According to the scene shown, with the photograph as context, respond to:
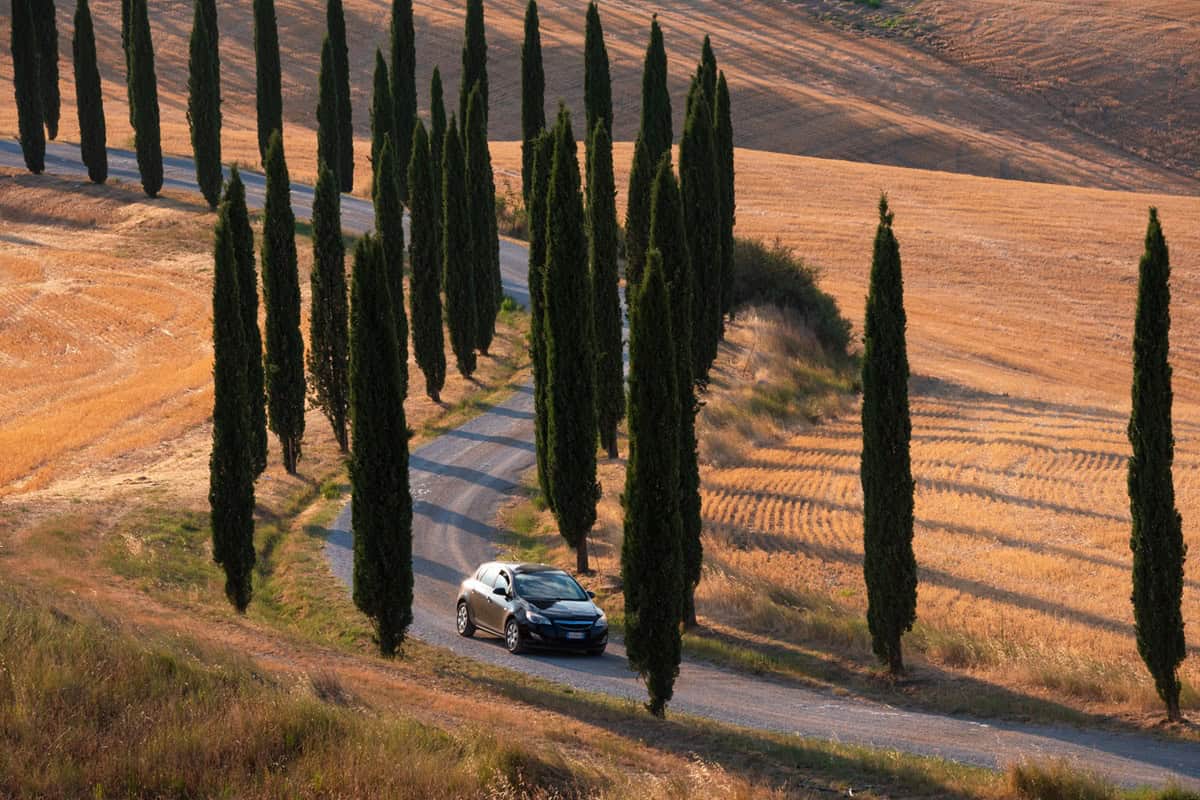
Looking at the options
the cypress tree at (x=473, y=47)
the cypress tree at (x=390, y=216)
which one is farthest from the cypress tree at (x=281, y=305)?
the cypress tree at (x=473, y=47)

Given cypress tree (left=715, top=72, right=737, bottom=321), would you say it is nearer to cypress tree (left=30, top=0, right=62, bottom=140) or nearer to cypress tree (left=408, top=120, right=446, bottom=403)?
cypress tree (left=408, top=120, right=446, bottom=403)

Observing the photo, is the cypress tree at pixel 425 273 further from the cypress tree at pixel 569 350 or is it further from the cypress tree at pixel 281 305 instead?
the cypress tree at pixel 569 350

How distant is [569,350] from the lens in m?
29.7

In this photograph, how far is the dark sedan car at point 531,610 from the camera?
2525 cm

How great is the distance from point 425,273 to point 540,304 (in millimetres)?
11338

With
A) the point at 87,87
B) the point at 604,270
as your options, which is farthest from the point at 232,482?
the point at 87,87

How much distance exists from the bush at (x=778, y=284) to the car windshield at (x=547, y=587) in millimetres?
32106

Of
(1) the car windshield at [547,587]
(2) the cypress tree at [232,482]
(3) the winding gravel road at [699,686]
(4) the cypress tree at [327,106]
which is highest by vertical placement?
(4) the cypress tree at [327,106]

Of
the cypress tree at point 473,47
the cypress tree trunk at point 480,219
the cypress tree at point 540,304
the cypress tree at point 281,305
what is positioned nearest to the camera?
the cypress tree at point 540,304

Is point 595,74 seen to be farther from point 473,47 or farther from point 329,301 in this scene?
point 329,301

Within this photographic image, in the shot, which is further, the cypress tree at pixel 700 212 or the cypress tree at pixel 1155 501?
the cypress tree at pixel 700 212

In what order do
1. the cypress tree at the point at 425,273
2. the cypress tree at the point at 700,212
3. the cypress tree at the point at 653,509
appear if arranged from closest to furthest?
the cypress tree at the point at 653,509
the cypress tree at the point at 700,212
the cypress tree at the point at 425,273

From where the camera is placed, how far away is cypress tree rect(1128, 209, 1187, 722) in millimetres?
21641

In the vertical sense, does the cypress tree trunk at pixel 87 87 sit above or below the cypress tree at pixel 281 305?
above
